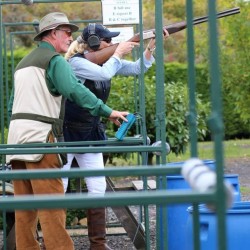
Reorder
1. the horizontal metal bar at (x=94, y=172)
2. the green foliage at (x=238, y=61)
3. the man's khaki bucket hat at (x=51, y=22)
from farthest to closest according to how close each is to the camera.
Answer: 1. the green foliage at (x=238, y=61)
2. the man's khaki bucket hat at (x=51, y=22)
3. the horizontal metal bar at (x=94, y=172)

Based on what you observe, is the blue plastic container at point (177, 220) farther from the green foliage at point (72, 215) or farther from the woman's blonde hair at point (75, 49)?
the green foliage at point (72, 215)

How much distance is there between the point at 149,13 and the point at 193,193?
24.7 m

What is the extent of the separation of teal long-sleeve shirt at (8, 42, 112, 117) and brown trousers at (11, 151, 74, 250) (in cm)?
37

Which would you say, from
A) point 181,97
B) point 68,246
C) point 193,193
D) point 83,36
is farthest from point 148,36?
point 181,97

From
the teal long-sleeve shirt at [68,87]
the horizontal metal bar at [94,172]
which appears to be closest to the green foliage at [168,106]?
the teal long-sleeve shirt at [68,87]

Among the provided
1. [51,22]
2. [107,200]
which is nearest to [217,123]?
[107,200]

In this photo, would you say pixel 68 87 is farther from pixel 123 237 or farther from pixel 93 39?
pixel 123 237

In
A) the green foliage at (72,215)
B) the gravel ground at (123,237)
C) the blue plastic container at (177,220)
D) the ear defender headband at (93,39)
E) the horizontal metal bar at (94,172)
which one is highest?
the ear defender headband at (93,39)

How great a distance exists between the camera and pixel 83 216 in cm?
842

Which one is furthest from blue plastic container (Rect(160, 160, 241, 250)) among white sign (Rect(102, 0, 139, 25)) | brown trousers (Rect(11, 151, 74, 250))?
white sign (Rect(102, 0, 139, 25))

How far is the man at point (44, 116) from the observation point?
17.2ft

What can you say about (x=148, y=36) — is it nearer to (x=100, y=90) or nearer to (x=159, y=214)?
(x=100, y=90)

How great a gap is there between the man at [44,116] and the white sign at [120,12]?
7.44ft

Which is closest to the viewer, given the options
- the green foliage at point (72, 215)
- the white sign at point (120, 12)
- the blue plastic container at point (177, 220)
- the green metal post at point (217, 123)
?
the green metal post at point (217, 123)
